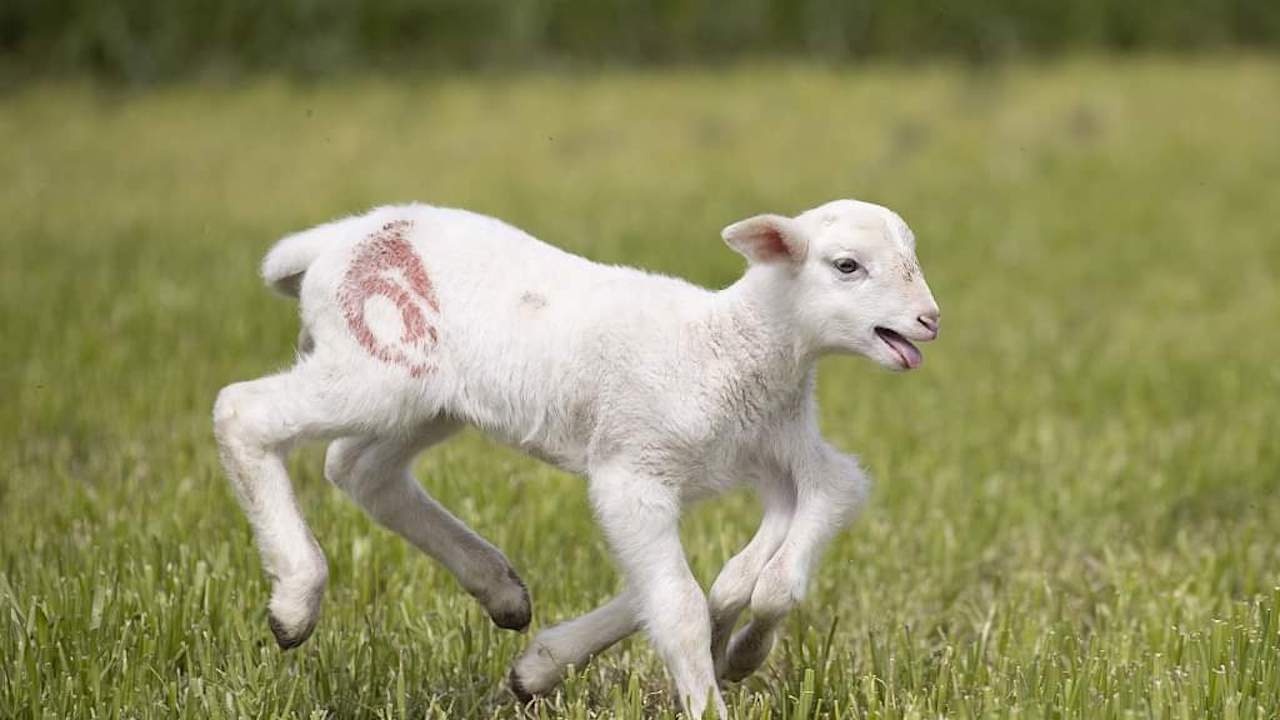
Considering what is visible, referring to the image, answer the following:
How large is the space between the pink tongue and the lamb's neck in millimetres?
184

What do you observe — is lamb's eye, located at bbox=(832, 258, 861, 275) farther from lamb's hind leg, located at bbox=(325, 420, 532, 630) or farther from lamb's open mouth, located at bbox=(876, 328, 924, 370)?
lamb's hind leg, located at bbox=(325, 420, 532, 630)

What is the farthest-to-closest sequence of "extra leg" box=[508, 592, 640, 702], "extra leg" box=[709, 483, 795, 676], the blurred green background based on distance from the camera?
A: the blurred green background → "extra leg" box=[508, 592, 640, 702] → "extra leg" box=[709, 483, 795, 676]

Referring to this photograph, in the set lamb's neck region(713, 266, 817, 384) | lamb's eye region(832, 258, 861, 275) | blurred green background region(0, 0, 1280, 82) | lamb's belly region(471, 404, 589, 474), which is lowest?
blurred green background region(0, 0, 1280, 82)

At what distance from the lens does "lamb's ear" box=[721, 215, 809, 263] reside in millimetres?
3598

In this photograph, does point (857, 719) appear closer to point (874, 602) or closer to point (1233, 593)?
point (874, 602)

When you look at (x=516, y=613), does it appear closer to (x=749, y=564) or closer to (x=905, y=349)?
(x=749, y=564)

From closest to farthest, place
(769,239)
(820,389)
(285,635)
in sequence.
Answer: (769,239)
(285,635)
(820,389)

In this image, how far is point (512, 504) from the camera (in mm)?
5715

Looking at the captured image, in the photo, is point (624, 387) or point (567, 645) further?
point (567, 645)

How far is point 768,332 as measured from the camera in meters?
3.74

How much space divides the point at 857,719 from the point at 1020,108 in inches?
459

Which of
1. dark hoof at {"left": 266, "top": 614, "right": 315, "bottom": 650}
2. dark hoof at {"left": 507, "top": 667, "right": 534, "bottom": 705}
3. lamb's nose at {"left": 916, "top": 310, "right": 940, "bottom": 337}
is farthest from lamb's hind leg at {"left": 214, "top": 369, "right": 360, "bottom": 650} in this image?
lamb's nose at {"left": 916, "top": 310, "right": 940, "bottom": 337}

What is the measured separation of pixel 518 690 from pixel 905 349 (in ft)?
3.58

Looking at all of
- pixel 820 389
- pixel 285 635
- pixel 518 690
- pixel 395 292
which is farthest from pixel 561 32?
pixel 285 635
